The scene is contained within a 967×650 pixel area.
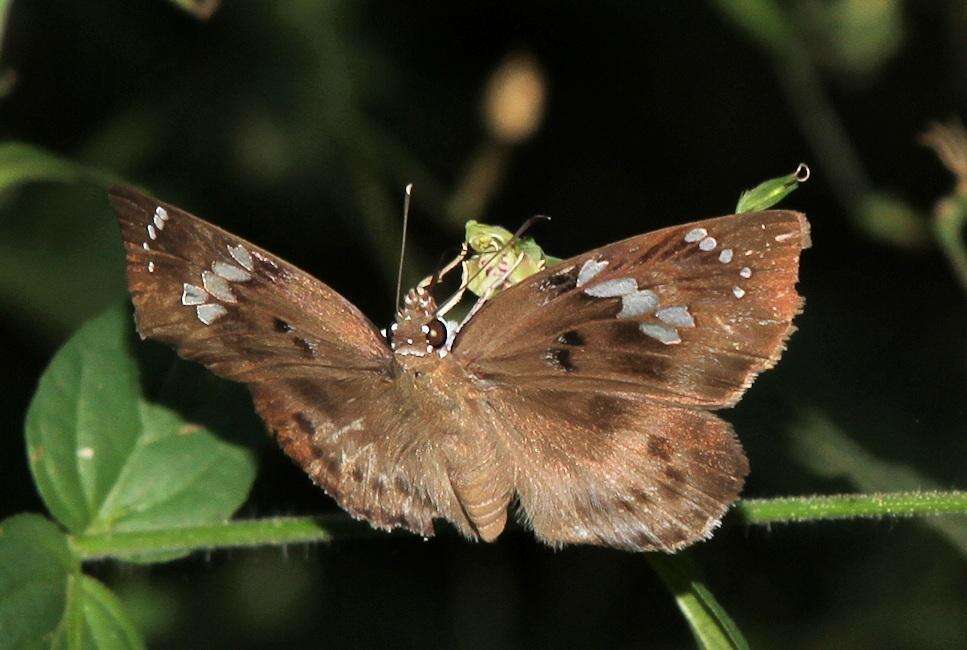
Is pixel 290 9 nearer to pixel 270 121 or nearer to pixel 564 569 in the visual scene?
pixel 270 121

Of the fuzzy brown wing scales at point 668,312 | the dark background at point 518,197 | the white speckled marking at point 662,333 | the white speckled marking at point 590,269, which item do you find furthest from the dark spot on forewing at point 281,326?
the dark background at point 518,197

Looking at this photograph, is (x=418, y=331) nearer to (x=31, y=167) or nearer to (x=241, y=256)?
(x=241, y=256)

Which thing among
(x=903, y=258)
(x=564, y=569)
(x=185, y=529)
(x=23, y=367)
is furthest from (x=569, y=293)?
(x=23, y=367)

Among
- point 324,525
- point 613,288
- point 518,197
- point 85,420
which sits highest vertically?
point 613,288

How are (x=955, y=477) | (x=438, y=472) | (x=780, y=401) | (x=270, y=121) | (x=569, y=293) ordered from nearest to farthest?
(x=569, y=293)
(x=438, y=472)
(x=780, y=401)
(x=955, y=477)
(x=270, y=121)

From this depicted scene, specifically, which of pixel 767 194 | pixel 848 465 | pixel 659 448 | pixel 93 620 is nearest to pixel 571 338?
pixel 659 448
